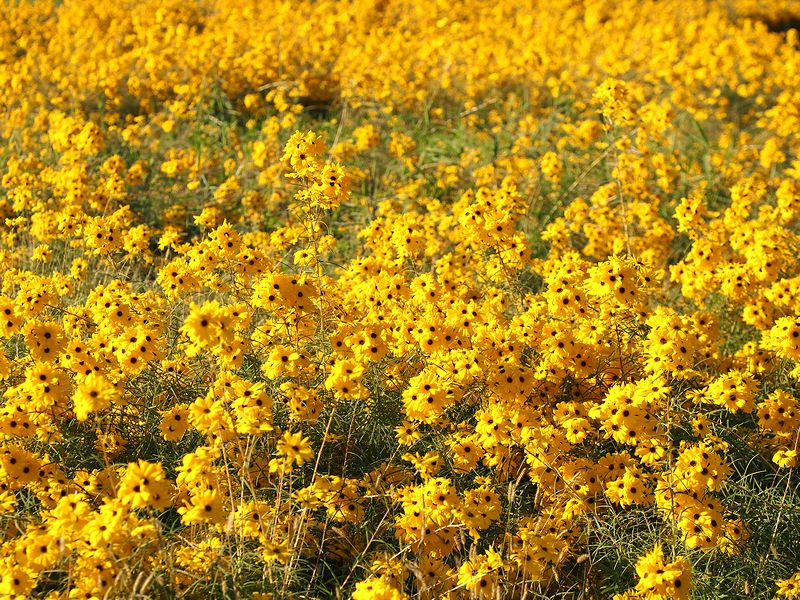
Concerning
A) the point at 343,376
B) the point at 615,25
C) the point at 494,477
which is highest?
the point at 343,376

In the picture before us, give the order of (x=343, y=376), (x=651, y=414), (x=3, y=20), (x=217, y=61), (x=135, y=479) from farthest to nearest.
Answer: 1. (x=3, y=20)
2. (x=217, y=61)
3. (x=651, y=414)
4. (x=343, y=376)
5. (x=135, y=479)

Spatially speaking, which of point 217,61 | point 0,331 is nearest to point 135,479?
point 0,331

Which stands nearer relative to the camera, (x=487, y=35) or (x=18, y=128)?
(x=18, y=128)

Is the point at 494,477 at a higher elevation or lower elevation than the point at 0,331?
lower

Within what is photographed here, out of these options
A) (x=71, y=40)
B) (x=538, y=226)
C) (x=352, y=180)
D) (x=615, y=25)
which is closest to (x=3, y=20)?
(x=71, y=40)

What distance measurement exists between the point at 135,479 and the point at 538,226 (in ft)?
17.6

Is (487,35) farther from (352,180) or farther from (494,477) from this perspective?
(494,477)

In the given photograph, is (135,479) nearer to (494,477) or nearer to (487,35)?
(494,477)

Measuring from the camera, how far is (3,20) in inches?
437

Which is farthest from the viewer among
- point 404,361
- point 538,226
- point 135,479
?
point 538,226

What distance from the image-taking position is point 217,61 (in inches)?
406

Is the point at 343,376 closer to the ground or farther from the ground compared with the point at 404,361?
farther from the ground

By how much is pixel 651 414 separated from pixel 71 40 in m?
8.59

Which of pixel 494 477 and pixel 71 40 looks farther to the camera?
pixel 71 40
